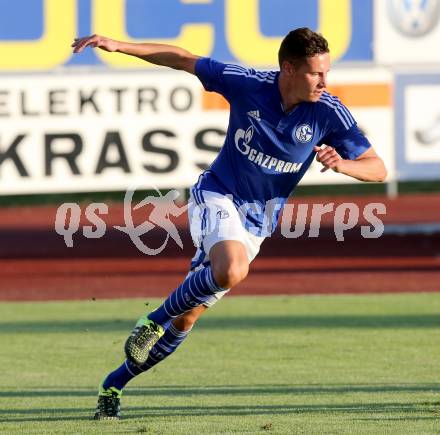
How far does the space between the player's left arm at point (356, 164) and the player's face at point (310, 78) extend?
0.47 meters

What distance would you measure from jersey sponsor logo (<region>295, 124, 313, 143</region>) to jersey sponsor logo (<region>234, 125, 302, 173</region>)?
16 centimetres

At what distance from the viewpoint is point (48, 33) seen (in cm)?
1897

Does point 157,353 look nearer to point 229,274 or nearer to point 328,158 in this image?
point 229,274

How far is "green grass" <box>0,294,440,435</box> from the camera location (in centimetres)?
735

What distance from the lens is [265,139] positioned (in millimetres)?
7586

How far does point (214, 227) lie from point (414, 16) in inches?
496

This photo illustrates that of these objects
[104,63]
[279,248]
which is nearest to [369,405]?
[104,63]

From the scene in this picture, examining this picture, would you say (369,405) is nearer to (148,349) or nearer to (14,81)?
(148,349)

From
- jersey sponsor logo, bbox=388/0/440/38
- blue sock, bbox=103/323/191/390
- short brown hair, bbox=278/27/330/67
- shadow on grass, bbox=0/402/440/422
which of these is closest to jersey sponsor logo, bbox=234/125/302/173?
short brown hair, bbox=278/27/330/67

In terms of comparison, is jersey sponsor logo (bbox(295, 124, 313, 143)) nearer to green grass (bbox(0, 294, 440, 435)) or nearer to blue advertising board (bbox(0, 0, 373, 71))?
green grass (bbox(0, 294, 440, 435))

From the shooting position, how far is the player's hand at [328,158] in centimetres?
676

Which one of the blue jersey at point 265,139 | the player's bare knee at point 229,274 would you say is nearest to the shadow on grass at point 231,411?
the player's bare knee at point 229,274

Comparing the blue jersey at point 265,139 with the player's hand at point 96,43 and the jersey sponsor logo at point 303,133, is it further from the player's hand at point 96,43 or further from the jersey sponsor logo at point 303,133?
the player's hand at point 96,43

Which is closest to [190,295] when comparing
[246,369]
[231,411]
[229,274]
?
[229,274]
